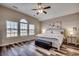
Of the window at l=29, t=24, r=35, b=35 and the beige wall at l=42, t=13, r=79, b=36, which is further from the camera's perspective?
the window at l=29, t=24, r=35, b=35

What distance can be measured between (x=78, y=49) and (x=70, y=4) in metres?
1.26

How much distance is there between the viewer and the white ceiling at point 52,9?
2255mm

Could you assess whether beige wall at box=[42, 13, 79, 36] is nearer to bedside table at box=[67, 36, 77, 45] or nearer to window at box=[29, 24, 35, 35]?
bedside table at box=[67, 36, 77, 45]

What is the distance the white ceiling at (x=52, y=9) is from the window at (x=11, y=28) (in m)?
0.42

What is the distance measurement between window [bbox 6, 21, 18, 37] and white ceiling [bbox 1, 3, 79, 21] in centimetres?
42

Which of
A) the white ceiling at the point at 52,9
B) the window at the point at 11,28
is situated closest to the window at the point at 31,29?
the white ceiling at the point at 52,9

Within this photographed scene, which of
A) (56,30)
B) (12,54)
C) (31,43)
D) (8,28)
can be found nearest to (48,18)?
(56,30)

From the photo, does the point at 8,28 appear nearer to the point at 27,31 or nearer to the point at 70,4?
the point at 27,31

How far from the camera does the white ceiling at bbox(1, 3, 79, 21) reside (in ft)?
7.40

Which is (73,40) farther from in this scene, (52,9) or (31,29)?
(31,29)

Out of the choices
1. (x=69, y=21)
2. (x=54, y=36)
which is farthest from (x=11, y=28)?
(x=69, y=21)

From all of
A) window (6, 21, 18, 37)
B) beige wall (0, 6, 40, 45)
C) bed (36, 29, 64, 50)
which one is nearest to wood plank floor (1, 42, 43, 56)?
beige wall (0, 6, 40, 45)

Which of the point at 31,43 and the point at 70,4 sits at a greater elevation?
the point at 70,4

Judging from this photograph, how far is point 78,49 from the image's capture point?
2305 millimetres
